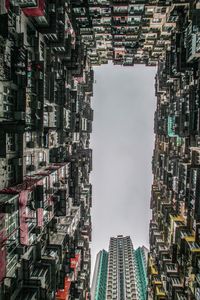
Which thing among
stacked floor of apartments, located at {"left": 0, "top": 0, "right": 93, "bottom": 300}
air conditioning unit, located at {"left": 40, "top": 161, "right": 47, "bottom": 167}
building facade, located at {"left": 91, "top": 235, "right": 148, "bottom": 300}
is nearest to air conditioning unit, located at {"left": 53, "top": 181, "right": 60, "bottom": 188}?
stacked floor of apartments, located at {"left": 0, "top": 0, "right": 93, "bottom": 300}

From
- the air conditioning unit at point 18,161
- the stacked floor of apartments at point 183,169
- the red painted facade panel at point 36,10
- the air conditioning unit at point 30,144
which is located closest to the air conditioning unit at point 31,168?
the air conditioning unit at point 30,144

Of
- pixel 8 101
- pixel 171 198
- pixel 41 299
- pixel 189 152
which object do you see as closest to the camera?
pixel 8 101

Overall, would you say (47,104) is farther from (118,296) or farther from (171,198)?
(118,296)

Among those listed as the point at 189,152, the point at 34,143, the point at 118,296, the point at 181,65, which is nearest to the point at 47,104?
the point at 34,143

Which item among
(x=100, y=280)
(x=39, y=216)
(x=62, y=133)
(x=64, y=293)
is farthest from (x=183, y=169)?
(x=100, y=280)

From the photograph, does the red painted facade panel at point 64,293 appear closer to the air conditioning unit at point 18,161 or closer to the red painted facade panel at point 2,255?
the red painted facade panel at point 2,255

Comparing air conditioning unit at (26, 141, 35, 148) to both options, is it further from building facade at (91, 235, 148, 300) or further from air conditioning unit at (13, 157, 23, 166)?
building facade at (91, 235, 148, 300)
